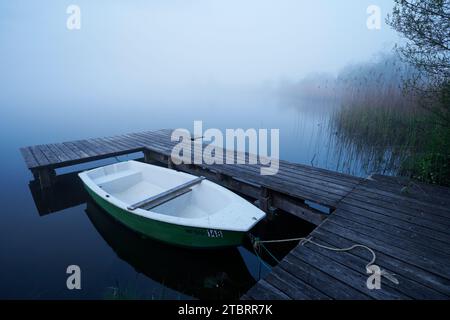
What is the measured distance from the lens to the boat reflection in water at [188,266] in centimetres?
287

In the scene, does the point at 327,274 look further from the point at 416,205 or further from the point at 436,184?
the point at 436,184

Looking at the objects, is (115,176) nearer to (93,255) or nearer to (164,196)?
(93,255)

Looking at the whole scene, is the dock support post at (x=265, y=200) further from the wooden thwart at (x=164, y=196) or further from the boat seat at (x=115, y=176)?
the boat seat at (x=115, y=176)

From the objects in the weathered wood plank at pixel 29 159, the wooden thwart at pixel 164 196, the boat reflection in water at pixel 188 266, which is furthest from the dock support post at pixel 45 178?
the wooden thwart at pixel 164 196

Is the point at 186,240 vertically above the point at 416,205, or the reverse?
the point at 416,205

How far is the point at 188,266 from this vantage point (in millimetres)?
3188

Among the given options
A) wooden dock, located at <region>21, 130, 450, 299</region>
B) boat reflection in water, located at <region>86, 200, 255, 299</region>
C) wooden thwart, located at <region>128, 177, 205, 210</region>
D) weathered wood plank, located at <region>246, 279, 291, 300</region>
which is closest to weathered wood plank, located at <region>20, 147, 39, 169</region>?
wooden dock, located at <region>21, 130, 450, 299</region>

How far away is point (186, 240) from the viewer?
9.95 ft

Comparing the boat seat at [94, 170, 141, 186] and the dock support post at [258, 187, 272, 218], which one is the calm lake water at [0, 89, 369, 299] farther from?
the boat seat at [94, 170, 141, 186]

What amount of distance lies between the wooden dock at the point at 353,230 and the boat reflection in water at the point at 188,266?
1.08 meters

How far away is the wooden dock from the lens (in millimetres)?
1820
